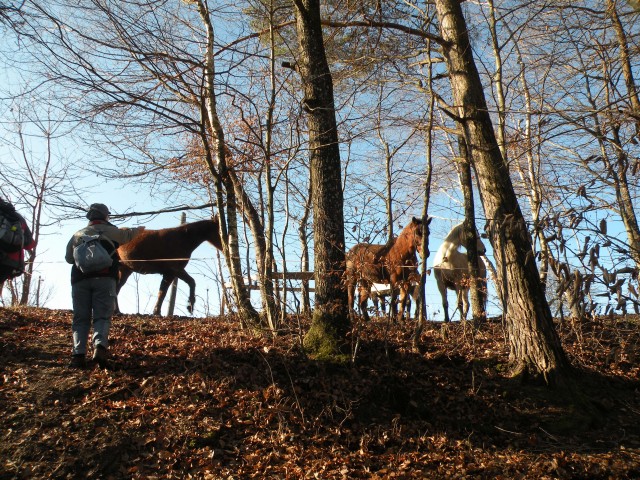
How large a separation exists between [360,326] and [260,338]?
1.75 m

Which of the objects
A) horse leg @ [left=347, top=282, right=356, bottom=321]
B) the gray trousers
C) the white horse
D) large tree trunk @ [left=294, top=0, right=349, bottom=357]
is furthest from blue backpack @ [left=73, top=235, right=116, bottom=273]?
the white horse

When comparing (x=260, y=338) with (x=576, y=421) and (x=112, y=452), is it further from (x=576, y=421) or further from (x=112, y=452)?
(x=576, y=421)

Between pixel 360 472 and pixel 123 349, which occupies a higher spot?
pixel 123 349

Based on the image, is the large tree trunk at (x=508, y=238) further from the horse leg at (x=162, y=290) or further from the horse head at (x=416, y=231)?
the horse leg at (x=162, y=290)

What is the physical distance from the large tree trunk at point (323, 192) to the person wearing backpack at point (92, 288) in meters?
2.50

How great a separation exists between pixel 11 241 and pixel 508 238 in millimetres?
6308

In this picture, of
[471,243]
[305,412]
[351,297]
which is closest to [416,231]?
[471,243]

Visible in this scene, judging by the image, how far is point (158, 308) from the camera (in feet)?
38.4

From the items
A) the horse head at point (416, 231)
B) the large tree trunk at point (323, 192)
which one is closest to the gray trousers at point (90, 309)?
the large tree trunk at point (323, 192)

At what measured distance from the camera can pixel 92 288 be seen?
22.6 ft

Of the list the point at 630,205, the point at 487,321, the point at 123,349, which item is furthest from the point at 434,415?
the point at 630,205

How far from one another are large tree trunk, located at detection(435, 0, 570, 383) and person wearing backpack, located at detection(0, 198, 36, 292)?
19.5 ft

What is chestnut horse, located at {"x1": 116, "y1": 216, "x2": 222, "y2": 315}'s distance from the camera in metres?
12.1

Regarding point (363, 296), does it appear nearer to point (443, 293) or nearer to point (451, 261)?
point (443, 293)
